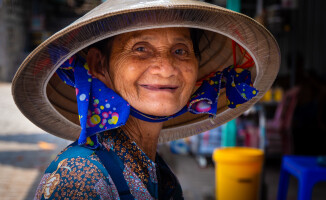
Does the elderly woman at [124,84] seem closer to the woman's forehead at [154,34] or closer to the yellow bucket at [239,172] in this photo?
the woman's forehead at [154,34]

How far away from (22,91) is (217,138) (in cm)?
532

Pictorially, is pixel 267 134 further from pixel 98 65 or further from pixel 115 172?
pixel 115 172

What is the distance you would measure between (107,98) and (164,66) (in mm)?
246

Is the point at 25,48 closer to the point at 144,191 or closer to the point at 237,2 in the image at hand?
the point at 237,2

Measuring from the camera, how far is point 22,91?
149cm

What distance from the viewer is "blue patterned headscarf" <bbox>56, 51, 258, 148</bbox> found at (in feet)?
4.34

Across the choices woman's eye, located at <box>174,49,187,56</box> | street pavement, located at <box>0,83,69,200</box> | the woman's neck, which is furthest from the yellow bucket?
woman's eye, located at <box>174,49,187,56</box>

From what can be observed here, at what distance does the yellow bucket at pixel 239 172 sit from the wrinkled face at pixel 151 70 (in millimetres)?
2570

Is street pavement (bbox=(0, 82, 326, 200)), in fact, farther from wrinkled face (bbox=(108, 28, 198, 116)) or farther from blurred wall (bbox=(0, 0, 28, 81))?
blurred wall (bbox=(0, 0, 28, 81))

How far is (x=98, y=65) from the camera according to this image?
1.53 metres

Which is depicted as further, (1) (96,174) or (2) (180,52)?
(2) (180,52)

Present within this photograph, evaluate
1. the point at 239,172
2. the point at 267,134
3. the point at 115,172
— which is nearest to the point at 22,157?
the point at 239,172

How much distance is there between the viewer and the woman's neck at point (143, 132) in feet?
4.90

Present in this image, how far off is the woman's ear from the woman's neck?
0.62 ft
